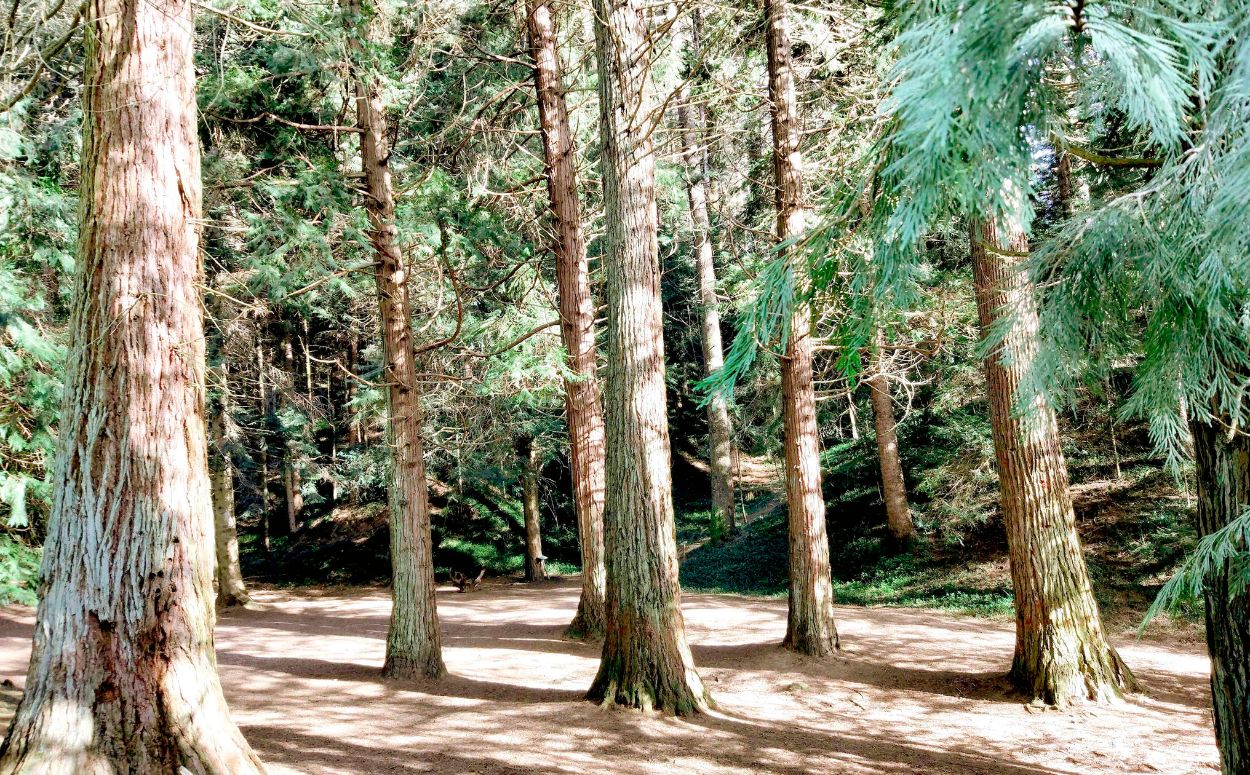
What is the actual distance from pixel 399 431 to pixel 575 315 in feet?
10.1

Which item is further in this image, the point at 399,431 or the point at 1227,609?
the point at 399,431

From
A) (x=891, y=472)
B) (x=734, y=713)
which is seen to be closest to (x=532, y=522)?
(x=891, y=472)

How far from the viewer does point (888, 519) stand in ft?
50.4

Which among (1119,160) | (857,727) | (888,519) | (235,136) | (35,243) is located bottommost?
(857,727)

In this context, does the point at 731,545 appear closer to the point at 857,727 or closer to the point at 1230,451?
the point at 857,727

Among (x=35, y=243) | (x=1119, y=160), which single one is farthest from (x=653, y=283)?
(x=35, y=243)

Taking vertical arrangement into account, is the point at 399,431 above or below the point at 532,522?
above

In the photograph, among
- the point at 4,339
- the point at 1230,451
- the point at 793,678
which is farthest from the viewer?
the point at 793,678

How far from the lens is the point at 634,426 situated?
6621mm

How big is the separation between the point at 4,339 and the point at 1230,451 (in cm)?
930

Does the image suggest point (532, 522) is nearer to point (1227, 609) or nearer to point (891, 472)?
point (891, 472)

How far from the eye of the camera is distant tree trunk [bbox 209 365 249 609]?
14.1m

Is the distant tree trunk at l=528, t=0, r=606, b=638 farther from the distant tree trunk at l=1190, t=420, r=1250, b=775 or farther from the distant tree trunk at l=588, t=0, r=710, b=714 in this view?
the distant tree trunk at l=1190, t=420, r=1250, b=775

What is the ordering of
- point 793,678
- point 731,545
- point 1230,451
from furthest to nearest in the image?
point 731,545
point 793,678
point 1230,451
